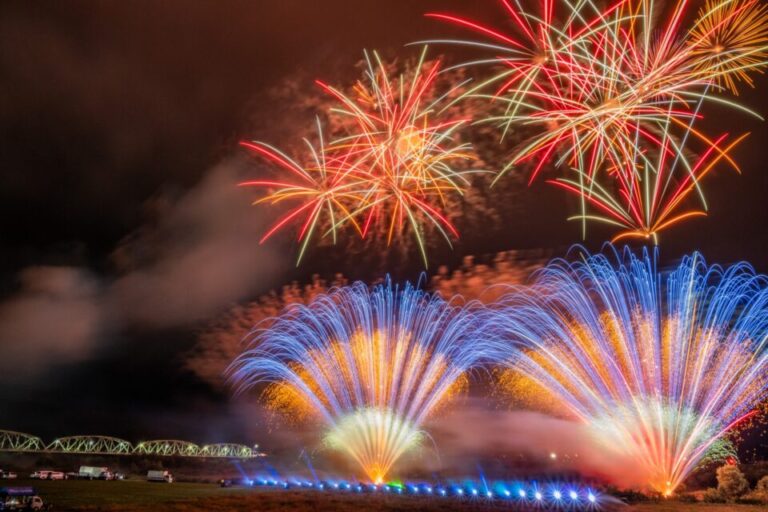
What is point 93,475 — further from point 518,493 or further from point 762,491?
point 762,491

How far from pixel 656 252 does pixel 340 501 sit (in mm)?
24978

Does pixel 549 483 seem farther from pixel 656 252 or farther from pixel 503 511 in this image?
pixel 656 252

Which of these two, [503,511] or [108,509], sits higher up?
[108,509]

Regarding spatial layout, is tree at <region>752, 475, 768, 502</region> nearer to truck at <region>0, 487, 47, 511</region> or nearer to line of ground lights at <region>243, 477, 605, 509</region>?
line of ground lights at <region>243, 477, 605, 509</region>

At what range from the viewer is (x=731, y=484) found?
36.5 meters

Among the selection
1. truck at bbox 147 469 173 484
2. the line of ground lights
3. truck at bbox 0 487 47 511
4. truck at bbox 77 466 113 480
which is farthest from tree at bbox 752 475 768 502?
truck at bbox 77 466 113 480

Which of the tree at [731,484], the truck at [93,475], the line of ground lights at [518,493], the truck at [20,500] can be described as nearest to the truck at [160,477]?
the truck at [93,475]

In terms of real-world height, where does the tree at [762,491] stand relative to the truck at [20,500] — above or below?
below

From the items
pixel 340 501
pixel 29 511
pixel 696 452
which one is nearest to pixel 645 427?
pixel 696 452

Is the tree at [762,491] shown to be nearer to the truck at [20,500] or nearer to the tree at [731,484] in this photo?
the tree at [731,484]

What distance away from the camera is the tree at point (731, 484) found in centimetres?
3619

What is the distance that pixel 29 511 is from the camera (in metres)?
29.3

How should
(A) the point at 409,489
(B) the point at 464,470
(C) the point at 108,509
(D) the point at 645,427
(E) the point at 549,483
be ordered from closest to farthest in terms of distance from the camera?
(C) the point at 108,509 < (D) the point at 645,427 < (A) the point at 409,489 < (E) the point at 549,483 < (B) the point at 464,470

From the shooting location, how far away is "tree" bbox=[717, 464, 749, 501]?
119 feet
